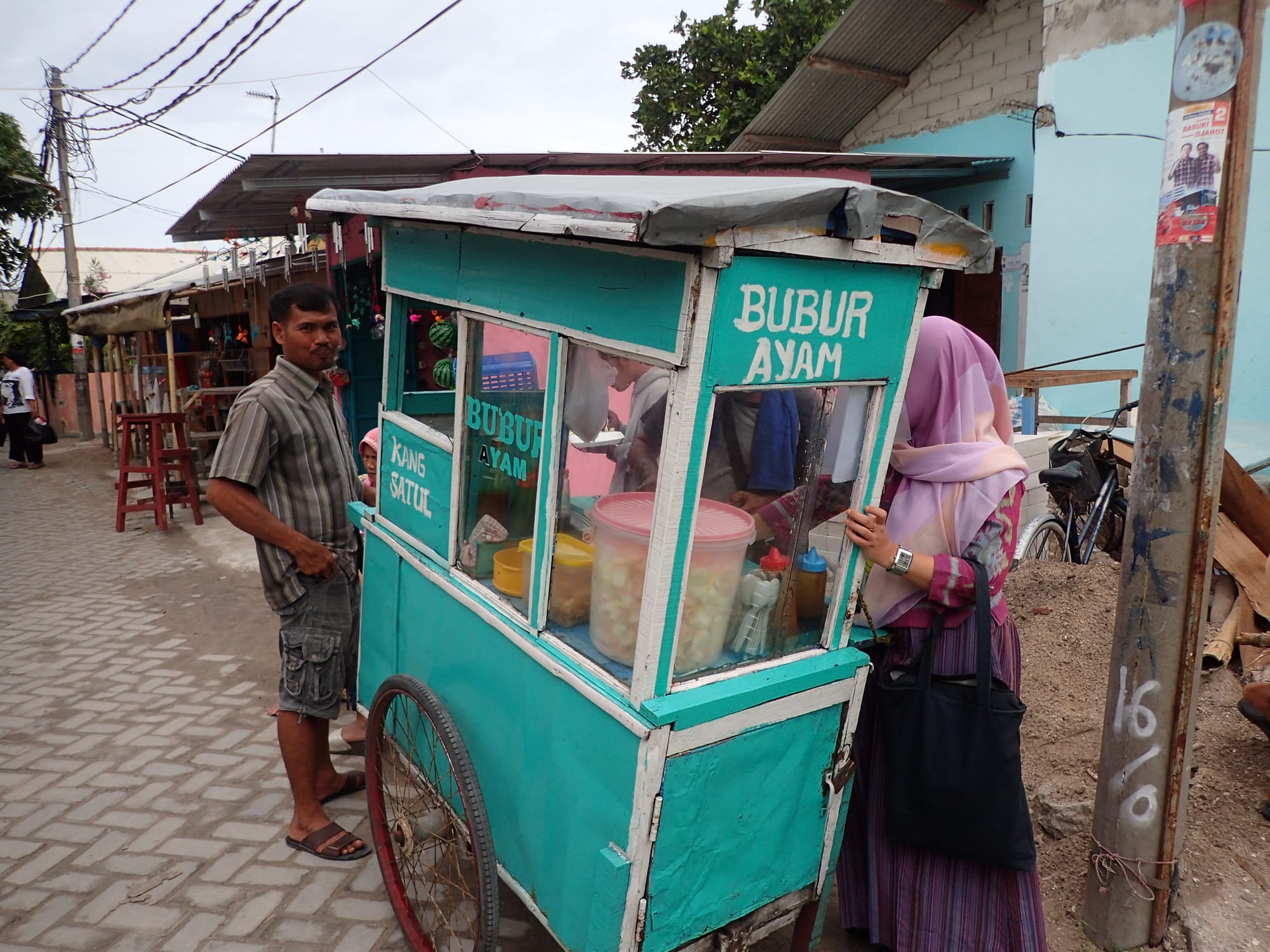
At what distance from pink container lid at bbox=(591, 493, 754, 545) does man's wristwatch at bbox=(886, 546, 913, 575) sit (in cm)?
33

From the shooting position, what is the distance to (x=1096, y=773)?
2826 millimetres

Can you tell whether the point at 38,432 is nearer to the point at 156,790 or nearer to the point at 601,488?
the point at 156,790

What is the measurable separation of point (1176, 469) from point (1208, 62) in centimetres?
91

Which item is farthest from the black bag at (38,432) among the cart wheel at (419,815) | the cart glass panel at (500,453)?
the cart glass panel at (500,453)

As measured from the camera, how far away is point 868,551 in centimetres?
188

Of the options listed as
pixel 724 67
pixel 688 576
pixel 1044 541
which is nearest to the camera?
pixel 688 576

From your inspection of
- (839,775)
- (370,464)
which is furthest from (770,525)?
(370,464)

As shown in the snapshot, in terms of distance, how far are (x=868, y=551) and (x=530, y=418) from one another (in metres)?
0.82

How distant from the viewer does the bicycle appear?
15.7 feet

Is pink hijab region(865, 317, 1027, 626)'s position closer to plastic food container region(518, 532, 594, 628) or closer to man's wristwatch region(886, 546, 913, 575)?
man's wristwatch region(886, 546, 913, 575)

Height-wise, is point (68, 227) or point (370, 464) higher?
point (68, 227)

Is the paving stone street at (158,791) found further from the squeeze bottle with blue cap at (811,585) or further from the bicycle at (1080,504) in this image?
the bicycle at (1080,504)

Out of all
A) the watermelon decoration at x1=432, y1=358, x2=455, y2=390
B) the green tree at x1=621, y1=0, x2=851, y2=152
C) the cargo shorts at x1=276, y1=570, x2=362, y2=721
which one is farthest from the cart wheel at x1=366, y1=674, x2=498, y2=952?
the green tree at x1=621, y1=0, x2=851, y2=152

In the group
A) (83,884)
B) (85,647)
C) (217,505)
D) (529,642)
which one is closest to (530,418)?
(529,642)
